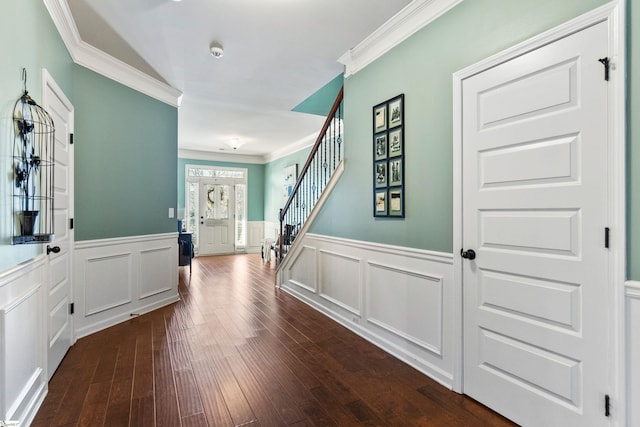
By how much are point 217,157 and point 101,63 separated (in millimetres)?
5510

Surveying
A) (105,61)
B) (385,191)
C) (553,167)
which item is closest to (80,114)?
(105,61)

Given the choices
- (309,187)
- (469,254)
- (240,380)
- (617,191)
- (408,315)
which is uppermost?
(309,187)

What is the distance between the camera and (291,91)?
406 cm

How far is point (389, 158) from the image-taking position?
8.73 feet

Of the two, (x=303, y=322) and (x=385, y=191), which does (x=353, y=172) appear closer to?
(x=385, y=191)

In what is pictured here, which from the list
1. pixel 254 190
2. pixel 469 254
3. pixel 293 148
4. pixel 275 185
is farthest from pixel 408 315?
pixel 254 190

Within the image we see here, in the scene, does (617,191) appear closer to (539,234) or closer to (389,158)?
(539,234)

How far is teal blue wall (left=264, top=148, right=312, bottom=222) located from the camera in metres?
7.94

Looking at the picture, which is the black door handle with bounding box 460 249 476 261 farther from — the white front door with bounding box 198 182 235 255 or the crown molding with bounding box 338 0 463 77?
the white front door with bounding box 198 182 235 255

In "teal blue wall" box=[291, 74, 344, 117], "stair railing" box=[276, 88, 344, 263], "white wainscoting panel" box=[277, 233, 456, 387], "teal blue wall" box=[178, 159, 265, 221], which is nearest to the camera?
"white wainscoting panel" box=[277, 233, 456, 387]

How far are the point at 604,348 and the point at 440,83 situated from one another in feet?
5.89

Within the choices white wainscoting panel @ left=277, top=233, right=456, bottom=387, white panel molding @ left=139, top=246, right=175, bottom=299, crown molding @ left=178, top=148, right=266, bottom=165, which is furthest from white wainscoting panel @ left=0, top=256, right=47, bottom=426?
crown molding @ left=178, top=148, right=266, bottom=165

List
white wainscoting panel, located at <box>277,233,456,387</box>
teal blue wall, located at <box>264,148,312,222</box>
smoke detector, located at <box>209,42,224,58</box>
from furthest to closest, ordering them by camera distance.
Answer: teal blue wall, located at <box>264,148,312,222</box> < smoke detector, located at <box>209,42,224,58</box> < white wainscoting panel, located at <box>277,233,456,387</box>

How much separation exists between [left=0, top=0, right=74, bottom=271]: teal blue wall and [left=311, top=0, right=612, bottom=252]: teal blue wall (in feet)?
8.01
